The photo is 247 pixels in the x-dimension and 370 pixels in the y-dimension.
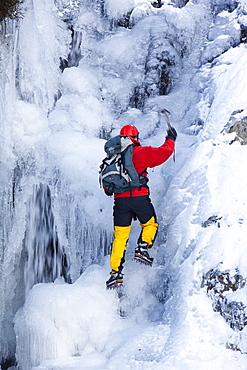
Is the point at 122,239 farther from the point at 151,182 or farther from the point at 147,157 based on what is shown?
the point at 151,182

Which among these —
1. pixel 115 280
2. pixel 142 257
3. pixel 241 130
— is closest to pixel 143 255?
pixel 142 257

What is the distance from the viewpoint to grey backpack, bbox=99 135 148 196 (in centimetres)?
417

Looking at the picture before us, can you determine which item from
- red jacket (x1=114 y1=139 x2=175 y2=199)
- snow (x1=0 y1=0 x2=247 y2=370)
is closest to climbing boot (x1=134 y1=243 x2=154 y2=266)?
snow (x1=0 y1=0 x2=247 y2=370)

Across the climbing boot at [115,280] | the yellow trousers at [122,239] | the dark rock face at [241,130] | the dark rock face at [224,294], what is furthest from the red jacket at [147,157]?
the dark rock face at [224,294]

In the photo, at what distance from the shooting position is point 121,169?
4.20 meters

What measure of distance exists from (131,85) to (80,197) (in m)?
2.66

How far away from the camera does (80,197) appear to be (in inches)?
213

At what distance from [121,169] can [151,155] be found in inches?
13.1

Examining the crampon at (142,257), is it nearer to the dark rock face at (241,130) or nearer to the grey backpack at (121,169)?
the grey backpack at (121,169)

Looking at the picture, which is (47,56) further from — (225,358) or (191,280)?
(225,358)

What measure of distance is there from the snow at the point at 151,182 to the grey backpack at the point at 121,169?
0.67m

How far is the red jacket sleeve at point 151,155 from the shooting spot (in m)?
4.03

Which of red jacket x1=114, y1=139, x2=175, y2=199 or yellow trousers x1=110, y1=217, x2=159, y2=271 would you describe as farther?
yellow trousers x1=110, y1=217, x2=159, y2=271

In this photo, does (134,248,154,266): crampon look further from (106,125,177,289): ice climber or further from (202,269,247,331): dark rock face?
(202,269,247,331): dark rock face
